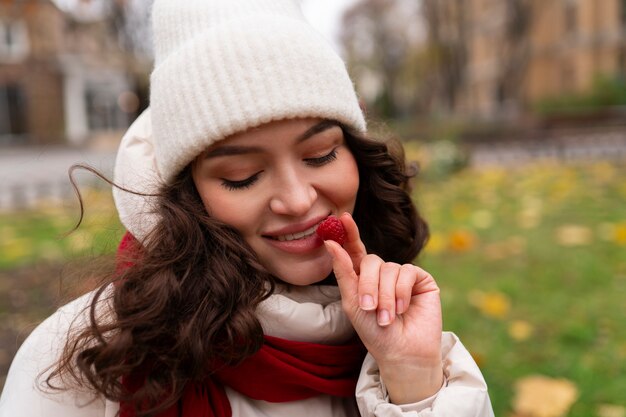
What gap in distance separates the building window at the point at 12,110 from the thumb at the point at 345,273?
33.1 metres

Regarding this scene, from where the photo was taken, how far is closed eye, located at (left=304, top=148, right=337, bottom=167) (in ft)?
4.71

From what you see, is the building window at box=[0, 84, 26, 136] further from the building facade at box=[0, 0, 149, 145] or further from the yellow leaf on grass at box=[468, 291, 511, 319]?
the yellow leaf on grass at box=[468, 291, 511, 319]

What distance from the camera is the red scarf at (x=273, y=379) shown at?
4.34 feet

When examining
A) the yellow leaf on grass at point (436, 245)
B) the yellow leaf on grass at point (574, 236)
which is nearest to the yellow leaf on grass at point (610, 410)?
the yellow leaf on grass at point (436, 245)

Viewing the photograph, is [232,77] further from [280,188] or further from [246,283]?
[246,283]

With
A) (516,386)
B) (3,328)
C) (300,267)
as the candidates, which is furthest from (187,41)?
(3,328)

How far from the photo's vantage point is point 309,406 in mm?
1445

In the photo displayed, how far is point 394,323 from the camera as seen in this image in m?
1.34

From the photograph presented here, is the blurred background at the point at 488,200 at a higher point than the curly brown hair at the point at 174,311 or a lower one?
lower

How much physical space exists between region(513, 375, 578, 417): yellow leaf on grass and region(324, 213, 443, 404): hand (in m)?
1.42

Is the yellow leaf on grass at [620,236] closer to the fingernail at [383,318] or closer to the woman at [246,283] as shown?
the woman at [246,283]

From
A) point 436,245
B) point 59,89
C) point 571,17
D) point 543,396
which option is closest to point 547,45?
point 571,17

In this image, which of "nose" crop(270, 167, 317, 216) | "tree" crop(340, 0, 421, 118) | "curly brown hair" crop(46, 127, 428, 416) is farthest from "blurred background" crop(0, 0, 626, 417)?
"tree" crop(340, 0, 421, 118)

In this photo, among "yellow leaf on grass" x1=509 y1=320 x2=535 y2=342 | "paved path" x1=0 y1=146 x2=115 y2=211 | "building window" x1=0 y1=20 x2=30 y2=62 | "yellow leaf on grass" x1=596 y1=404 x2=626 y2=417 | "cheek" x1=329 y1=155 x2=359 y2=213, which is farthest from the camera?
"building window" x1=0 y1=20 x2=30 y2=62
